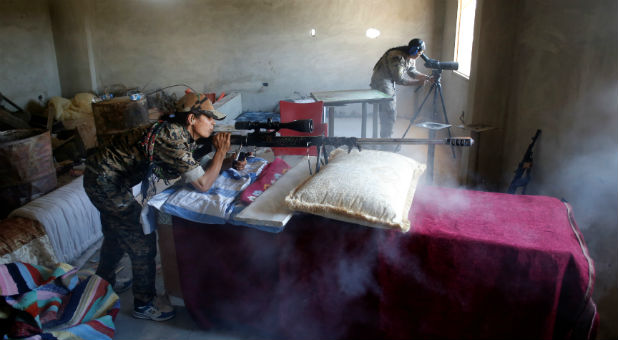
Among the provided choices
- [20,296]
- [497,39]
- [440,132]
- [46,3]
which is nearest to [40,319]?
[20,296]

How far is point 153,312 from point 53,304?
53 centimetres

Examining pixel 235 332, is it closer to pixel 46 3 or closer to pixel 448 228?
pixel 448 228

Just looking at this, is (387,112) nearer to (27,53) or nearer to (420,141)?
(420,141)

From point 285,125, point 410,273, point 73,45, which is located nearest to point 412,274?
point 410,273

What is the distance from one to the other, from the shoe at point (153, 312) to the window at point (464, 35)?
487 cm

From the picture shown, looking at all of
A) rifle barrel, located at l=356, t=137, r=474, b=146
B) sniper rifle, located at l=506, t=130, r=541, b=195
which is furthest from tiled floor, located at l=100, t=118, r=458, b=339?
sniper rifle, located at l=506, t=130, r=541, b=195

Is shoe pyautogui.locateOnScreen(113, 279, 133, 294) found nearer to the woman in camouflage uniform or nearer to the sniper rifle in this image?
the woman in camouflage uniform

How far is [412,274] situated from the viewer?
196 cm

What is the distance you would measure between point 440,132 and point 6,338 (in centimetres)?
592

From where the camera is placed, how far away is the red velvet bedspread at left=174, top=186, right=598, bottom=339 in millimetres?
1797

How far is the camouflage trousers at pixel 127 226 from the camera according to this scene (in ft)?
7.77

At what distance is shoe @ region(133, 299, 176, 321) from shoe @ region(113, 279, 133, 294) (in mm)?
381

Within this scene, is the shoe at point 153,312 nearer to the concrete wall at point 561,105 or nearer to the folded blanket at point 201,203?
the folded blanket at point 201,203

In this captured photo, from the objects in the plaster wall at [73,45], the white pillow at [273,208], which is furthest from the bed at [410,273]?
the plaster wall at [73,45]
